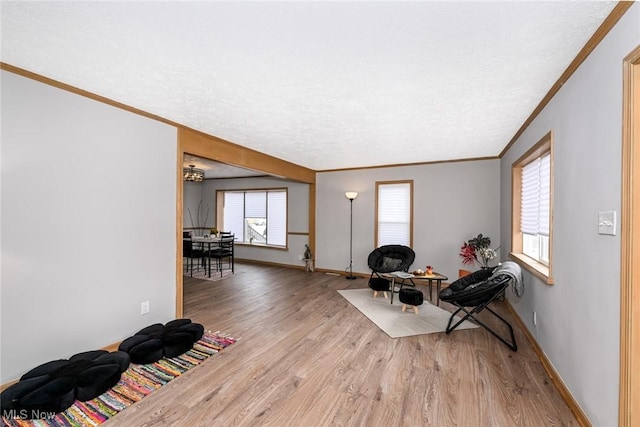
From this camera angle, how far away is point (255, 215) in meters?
7.83

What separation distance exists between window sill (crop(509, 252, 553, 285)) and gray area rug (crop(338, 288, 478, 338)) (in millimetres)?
966

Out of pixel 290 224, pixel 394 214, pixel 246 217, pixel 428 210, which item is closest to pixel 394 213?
pixel 394 214

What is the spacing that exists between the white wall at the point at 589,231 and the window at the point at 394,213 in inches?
127

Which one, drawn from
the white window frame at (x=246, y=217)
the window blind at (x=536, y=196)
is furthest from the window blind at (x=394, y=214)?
the white window frame at (x=246, y=217)

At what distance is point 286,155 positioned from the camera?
4938mm

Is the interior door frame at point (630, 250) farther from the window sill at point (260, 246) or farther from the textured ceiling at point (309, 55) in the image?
the window sill at point (260, 246)

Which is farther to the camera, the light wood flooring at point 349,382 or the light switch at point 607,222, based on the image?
the light wood flooring at point 349,382

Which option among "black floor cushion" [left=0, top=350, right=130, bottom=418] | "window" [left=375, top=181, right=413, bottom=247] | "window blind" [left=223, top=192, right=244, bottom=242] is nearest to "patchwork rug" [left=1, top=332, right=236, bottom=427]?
Answer: "black floor cushion" [left=0, top=350, right=130, bottom=418]

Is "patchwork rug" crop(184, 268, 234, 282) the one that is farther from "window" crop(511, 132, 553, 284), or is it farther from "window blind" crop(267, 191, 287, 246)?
"window" crop(511, 132, 553, 284)

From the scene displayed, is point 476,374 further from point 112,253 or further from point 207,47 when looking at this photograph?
point 112,253

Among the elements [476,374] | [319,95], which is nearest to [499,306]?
[476,374]

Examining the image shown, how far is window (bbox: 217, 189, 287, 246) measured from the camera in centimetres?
745

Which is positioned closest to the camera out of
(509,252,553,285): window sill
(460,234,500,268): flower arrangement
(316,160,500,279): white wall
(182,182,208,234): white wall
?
(509,252,553,285): window sill

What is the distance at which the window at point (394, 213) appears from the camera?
5723 millimetres
